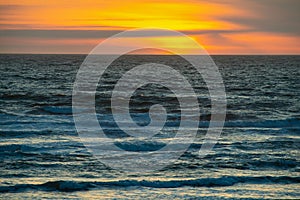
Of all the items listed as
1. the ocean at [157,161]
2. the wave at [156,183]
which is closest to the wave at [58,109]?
the ocean at [157,161]

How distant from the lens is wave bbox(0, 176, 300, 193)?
519 inches

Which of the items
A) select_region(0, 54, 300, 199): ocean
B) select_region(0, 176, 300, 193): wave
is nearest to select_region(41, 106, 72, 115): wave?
select_region(0, 54, 300, 199): ocean

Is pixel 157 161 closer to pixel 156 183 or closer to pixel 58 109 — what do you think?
pixel 156 183

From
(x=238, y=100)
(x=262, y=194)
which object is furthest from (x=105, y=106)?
(x=262, y=194)

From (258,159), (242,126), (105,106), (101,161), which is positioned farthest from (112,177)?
(105,106)

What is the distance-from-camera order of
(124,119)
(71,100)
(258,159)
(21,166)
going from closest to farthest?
(21,166) < (258,159) < (124,119) < (71,100)

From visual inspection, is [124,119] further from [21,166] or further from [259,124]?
[21,166]

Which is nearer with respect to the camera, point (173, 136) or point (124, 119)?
point (173, 136)

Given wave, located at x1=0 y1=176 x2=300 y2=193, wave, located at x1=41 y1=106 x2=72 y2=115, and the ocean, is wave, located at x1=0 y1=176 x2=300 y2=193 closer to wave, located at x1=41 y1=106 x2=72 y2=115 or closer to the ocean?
the ocean

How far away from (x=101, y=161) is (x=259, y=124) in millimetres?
11250

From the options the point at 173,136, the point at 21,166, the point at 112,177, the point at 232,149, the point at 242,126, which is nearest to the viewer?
the point at 112,177

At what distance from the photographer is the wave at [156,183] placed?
13.2m

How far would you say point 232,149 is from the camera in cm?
1827

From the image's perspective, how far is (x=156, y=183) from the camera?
1374cm
